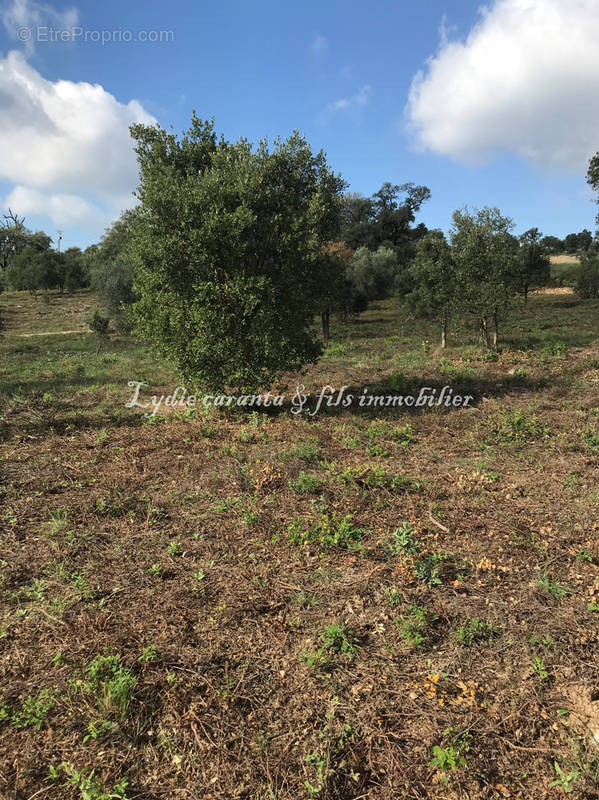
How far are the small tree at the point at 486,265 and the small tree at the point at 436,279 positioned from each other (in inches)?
37.1

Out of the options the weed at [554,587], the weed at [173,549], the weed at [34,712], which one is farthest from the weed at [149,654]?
the weed at [554,587]

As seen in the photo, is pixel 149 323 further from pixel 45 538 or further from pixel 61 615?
pixel 61 615

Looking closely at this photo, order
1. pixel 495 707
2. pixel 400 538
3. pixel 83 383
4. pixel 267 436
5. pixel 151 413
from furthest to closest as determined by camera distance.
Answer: pixel 83 383 < pixel 151 413 < pixel 267 436 < pixel 400 538 < pixel 495 707

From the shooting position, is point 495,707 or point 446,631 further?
point 446,631

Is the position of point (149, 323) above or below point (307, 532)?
above

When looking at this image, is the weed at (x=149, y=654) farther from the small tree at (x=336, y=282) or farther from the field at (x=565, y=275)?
the field at (x=565, y=275)

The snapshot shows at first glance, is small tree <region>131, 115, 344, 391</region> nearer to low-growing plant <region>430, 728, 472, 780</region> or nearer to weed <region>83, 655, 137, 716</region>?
weed <region>83, 655, 137, 716</region>

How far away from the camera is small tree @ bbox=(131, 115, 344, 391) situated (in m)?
11.9

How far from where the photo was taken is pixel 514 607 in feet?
17.9

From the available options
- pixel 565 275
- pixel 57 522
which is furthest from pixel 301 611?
pixel 565 275

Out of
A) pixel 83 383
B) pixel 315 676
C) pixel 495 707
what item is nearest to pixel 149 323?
pixel 83 383

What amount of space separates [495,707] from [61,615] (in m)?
4.62

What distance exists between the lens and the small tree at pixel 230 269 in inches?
468

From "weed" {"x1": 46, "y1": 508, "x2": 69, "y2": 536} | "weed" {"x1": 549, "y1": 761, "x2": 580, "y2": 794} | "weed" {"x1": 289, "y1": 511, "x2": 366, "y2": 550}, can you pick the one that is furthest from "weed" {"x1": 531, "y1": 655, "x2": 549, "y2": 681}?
"weed" {"x1": 46, "y1": 508, "x2": 69, "y2": 536}
